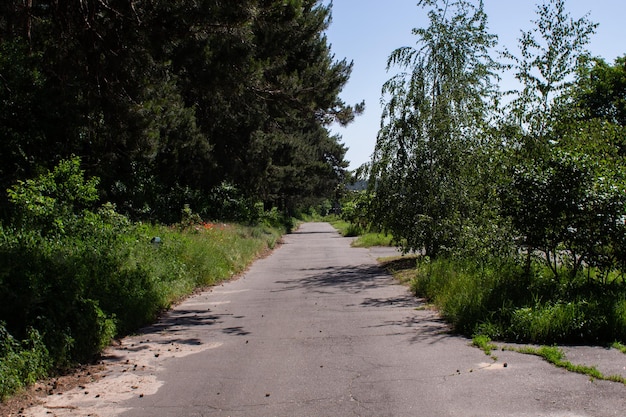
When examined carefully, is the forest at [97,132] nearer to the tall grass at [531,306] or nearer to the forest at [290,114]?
the forest at [290,114]

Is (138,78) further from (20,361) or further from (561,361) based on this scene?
(561,361)

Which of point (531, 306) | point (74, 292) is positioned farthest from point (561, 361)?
point (74, 292)

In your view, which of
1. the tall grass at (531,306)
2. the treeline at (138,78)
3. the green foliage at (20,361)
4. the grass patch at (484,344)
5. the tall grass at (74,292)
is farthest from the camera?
the treeline at (138,78)

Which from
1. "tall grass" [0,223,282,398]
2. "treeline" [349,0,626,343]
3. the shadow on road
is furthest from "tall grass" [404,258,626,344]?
"tall grass" [0,223,282,398]

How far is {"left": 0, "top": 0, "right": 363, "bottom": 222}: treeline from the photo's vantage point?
33.2 ft

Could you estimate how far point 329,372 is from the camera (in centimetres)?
664

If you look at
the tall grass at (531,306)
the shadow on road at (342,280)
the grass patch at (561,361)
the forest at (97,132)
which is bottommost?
the grass patch at (561,361)

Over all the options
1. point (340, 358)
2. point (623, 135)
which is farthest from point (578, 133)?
point (340, 358)

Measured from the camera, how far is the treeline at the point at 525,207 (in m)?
8.52

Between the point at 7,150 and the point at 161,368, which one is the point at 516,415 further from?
the point at 7,150

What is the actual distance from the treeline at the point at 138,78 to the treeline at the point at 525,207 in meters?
4.54

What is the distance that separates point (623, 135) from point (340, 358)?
629 cm

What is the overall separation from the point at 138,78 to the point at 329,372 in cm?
725

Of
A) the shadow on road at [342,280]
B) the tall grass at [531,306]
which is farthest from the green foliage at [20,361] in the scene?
the shadow on road at [342,280]
